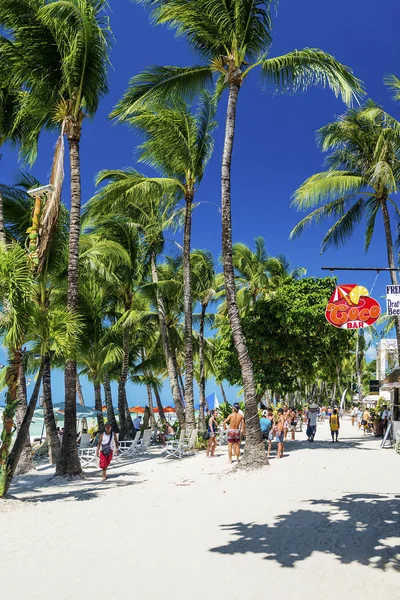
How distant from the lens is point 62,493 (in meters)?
10.8

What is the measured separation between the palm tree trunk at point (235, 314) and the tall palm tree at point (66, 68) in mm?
3645

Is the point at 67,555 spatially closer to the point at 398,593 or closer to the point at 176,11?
the point at 398,593

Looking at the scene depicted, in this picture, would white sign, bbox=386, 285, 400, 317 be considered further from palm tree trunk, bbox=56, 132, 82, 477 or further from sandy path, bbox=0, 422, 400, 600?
palm tree trunk, bbox=56, 132, 82, 477

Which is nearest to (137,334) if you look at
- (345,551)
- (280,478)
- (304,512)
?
(280,478)

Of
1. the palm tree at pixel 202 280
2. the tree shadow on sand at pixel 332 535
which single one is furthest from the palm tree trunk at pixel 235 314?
the palm tree at pixel 202 280

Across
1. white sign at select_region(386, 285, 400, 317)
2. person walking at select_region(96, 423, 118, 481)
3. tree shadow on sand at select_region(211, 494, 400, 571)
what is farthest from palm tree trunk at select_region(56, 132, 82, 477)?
white sign at select_region(386, 285, 400, 317)

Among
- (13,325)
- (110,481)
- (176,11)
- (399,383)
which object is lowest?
(110,481)

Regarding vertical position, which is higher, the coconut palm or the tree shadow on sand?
the coconut palm

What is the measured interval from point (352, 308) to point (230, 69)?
721 cm

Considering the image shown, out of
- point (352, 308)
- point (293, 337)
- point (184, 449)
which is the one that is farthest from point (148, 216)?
point (352, 308)

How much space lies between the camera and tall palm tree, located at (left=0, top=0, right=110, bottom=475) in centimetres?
1219

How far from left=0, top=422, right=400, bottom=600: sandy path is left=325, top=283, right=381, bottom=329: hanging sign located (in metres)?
3.58

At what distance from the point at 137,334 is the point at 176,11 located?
1943 centimetres

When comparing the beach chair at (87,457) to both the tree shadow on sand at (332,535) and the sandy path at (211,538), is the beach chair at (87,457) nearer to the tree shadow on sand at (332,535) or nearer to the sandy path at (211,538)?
the sandy path at (211,538)
